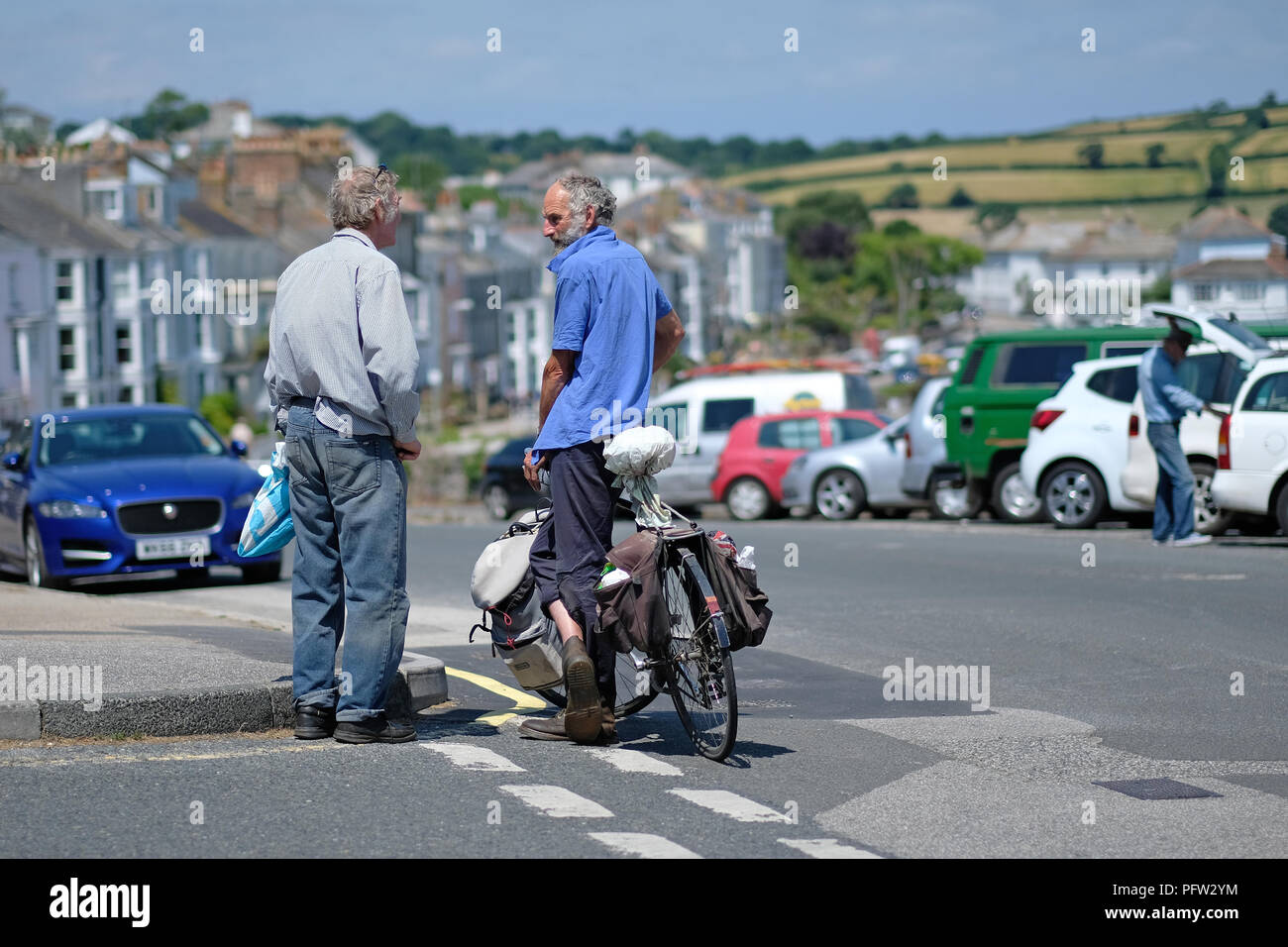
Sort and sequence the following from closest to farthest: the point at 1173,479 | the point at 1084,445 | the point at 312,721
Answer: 1. the point at 312,721
2. the point at 1173,479
3. the point at 1084,445

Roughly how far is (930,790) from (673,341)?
7.01 ft

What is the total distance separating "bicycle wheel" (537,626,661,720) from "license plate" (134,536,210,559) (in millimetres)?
7323

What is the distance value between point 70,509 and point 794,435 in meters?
13.0

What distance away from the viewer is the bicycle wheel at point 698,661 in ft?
21.6

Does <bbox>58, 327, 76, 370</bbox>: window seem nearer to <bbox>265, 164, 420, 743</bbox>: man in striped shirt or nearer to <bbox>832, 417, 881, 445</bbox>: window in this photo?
<bbox>832, 417, 881, 445</bbox>: window

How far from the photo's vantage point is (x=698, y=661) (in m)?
6.76

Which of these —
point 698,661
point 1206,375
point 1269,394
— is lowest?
point 698,661

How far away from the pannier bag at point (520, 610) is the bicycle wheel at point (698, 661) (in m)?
0.55

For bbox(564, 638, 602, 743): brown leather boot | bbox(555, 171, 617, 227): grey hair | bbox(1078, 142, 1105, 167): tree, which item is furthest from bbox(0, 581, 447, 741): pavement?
bbox(1078, 142, 1105, 167): tree

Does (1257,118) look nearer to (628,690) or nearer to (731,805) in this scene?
(628,690)

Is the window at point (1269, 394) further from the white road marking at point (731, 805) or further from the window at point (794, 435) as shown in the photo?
the white road marking at point (731, 805)

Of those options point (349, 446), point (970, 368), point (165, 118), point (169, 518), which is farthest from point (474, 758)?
point (165, 118)

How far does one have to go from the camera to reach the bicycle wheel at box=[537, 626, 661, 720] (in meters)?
7.10
